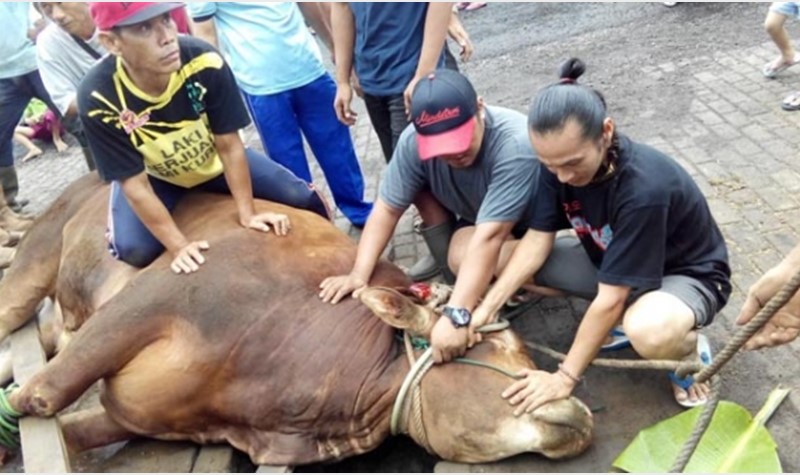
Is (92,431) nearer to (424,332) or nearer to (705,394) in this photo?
(424,332)

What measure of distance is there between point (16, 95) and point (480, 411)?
4.98m

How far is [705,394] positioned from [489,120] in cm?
138

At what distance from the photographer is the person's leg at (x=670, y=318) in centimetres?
280

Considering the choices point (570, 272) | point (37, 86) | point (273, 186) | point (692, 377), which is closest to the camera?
point (692, 377)

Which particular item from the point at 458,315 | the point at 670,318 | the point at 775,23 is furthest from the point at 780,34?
the point at 458,315

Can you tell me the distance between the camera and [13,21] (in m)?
5.89

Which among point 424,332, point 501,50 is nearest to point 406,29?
point 424,332

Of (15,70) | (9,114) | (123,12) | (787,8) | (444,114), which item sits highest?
→ (123,12)

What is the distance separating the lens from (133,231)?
3492 mm

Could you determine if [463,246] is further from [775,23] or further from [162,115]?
[775,23]

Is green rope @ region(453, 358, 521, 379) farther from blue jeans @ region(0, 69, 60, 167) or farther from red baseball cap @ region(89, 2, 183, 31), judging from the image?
blue jeans @ region(0, 69, 60, 167)

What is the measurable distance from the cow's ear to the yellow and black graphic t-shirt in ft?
3.65

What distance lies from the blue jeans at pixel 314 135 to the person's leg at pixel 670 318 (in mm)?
2431

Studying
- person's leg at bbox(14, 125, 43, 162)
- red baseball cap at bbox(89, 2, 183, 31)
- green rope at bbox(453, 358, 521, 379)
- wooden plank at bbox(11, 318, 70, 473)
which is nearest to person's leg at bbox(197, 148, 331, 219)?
red baseball cap at bbox(89, 2, 183, 31)
